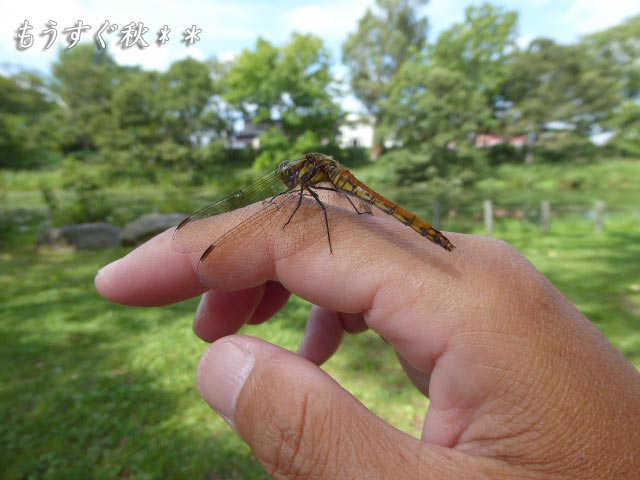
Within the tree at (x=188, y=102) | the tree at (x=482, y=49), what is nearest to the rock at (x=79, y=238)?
the tree at (x=188, y=102)

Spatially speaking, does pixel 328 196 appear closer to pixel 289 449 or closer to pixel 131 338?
pixel 289 449

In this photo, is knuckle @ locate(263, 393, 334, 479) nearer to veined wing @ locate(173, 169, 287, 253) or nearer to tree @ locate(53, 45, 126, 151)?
veined wing @ locate(173, 169, 287, 253)

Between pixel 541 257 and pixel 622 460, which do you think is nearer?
pixel 622 460

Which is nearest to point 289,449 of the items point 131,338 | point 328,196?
point 328,196

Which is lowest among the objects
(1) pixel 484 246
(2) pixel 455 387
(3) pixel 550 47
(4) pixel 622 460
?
(4) pixel 622 460

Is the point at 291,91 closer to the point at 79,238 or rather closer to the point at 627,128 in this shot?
the point at 79,238

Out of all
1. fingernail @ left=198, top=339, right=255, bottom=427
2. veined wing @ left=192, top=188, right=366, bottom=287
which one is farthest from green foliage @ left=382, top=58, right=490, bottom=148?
fingernail @ left=198, top=339, right=255, bottom=427
